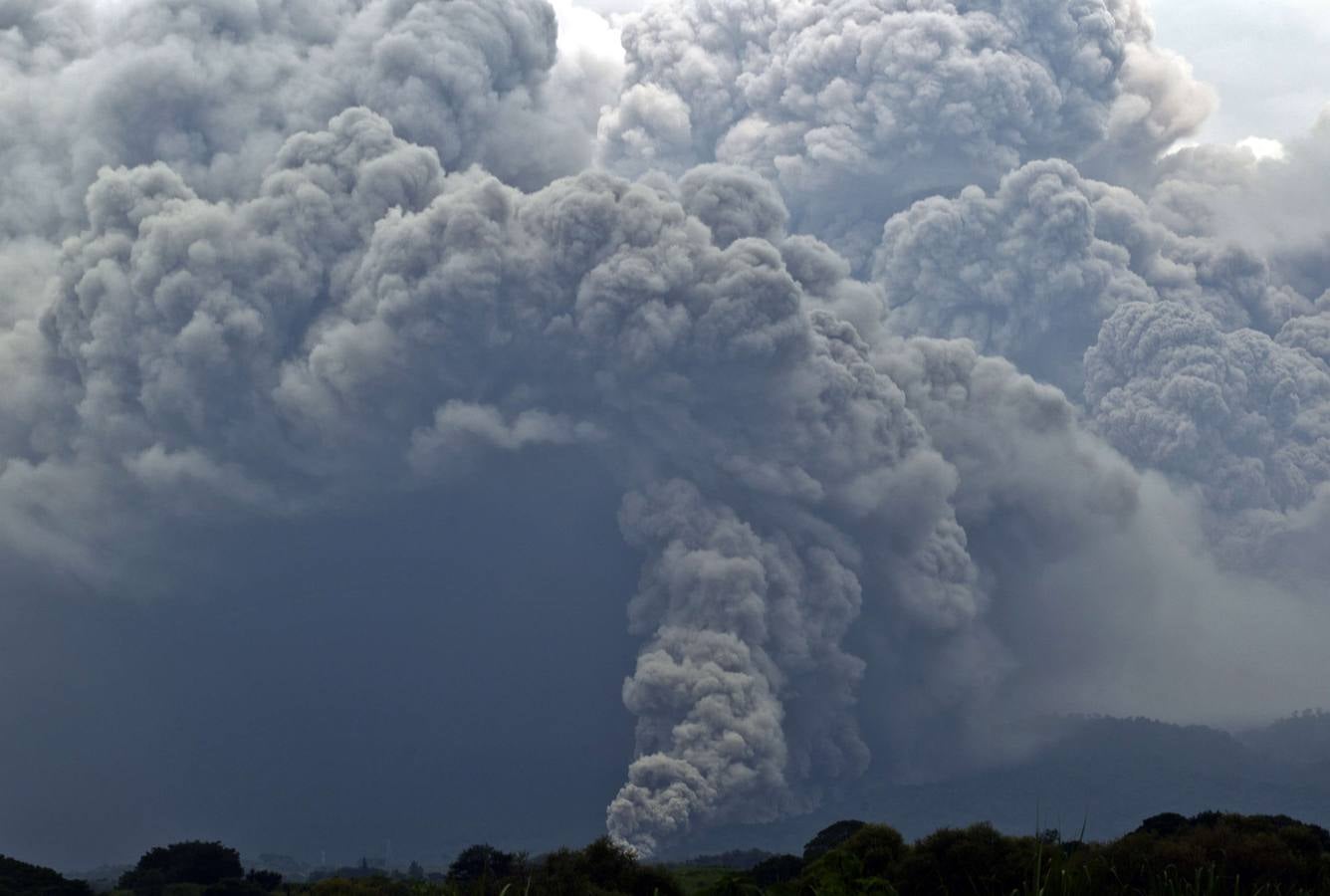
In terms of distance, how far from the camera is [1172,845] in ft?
156

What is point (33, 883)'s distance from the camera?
7350cm

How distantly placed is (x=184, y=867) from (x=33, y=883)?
12.6m

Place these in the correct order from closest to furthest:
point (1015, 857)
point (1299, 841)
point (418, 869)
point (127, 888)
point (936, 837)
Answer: point (1015, 857) → point (936, 837) → point (1299, 841) → point (127, 888) → point (418, 869)

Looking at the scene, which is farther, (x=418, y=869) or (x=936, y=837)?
(x=418, y=869)

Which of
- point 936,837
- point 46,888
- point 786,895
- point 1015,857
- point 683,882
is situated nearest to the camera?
point 786,895

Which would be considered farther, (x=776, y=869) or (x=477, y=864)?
(x=477, y=864)

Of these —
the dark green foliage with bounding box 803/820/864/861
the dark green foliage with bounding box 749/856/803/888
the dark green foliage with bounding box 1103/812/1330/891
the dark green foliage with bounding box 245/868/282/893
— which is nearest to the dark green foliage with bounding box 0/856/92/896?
the dark green foliage with bounding box 245/868/282/893

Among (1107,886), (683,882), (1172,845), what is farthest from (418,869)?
(1107,886)

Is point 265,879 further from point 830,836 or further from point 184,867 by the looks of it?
point 830,836

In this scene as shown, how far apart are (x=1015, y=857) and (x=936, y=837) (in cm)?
504

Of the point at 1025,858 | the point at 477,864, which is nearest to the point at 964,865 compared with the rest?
the point at 1025,858

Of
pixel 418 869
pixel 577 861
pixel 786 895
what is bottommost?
pixel 786 895

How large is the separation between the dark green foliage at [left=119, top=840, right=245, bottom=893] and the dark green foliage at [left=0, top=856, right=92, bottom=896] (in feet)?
15.8

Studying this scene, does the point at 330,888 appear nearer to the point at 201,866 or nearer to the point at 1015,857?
the point at 1015,857
